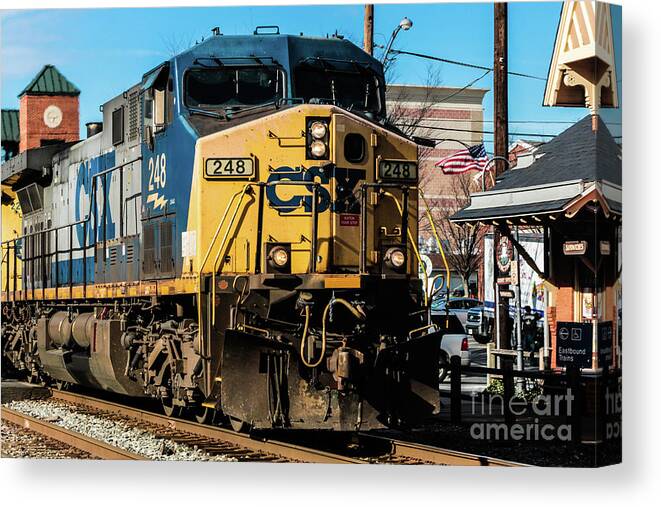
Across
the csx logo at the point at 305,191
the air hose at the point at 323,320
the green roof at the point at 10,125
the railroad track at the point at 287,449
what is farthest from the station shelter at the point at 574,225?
the green roof at the point at 10,125

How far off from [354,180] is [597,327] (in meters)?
2.54

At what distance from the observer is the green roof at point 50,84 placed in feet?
35.1

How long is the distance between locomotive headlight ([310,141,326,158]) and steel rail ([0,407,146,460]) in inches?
126

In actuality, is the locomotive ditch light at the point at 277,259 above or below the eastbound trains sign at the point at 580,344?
above

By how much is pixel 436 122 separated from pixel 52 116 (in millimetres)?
4725

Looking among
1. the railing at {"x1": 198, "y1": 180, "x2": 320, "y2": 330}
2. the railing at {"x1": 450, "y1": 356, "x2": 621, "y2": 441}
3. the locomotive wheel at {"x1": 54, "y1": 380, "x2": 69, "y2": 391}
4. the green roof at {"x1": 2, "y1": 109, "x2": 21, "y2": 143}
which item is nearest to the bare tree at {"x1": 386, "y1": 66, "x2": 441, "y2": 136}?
the railing at {"x1": 198, "y1": 180, "x2": 320, "y2": 330}

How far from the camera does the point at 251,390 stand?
29.3 ft

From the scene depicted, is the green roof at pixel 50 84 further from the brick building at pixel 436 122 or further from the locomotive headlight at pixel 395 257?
the locomotive headlight at pixel 395 257

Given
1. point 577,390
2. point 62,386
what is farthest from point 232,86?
point 62,386

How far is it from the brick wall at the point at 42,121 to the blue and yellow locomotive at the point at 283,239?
1.27 metres

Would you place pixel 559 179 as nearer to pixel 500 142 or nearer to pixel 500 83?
pixel 500 83

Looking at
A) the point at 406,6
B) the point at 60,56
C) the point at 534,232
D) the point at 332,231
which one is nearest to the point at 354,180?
the point at 332,231

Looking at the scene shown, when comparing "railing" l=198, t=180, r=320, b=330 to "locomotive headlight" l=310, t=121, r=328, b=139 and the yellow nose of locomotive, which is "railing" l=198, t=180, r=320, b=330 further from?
"locomotive headlight" l=310, t=121, r=328, b=139

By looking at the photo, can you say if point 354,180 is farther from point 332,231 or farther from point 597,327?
point 597,327
